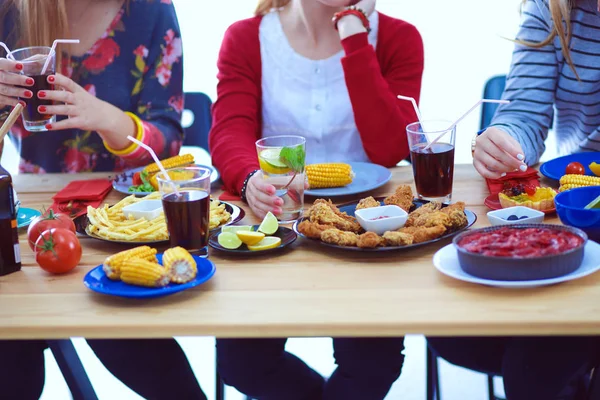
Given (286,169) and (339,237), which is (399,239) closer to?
(339,237)

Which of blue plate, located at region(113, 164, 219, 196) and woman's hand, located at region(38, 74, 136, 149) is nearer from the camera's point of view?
woman's hand, located at region(38, 74, 136, 149)

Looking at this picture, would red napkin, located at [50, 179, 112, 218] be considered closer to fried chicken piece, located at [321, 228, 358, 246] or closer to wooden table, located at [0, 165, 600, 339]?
wooden table, located at [0, 165, 600, 339]

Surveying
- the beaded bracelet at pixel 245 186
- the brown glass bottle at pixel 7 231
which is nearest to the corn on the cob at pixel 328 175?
the beaded bracelet at pixel 245 186

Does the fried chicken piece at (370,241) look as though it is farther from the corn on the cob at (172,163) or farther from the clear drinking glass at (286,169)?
the corn on the cob at (172,163)

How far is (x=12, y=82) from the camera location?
1.54 meters

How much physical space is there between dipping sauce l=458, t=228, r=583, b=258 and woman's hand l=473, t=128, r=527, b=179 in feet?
1.23

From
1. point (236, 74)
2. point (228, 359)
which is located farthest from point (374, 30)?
point (228, 359)

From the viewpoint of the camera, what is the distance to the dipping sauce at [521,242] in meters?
1.09

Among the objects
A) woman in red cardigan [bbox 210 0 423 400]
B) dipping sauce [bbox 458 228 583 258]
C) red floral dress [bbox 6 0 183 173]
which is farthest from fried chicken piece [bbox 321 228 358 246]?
red floral dress [bbox 6 0 183 173]

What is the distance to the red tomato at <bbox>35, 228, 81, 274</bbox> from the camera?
1244mm

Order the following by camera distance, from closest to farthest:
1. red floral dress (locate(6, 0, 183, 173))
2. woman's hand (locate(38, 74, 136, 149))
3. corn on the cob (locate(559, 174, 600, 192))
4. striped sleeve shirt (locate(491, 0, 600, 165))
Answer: corn on the cob (locate(559, 174, 600, 192)), woman's hand (locate(38, 74, 136, 149)), striped sleeve shirt (locate(491, 0, 600, 165)), red floral dress (locate(6, 0, 183, 173))

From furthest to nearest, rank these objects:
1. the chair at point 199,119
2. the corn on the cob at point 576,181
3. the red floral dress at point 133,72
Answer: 1. the chair at point 199,119
2. the red floral dress at point 133,72
3. the corn on the cob at point 576,181

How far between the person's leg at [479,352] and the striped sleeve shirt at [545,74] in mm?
539

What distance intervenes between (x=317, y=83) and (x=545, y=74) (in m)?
0.65
